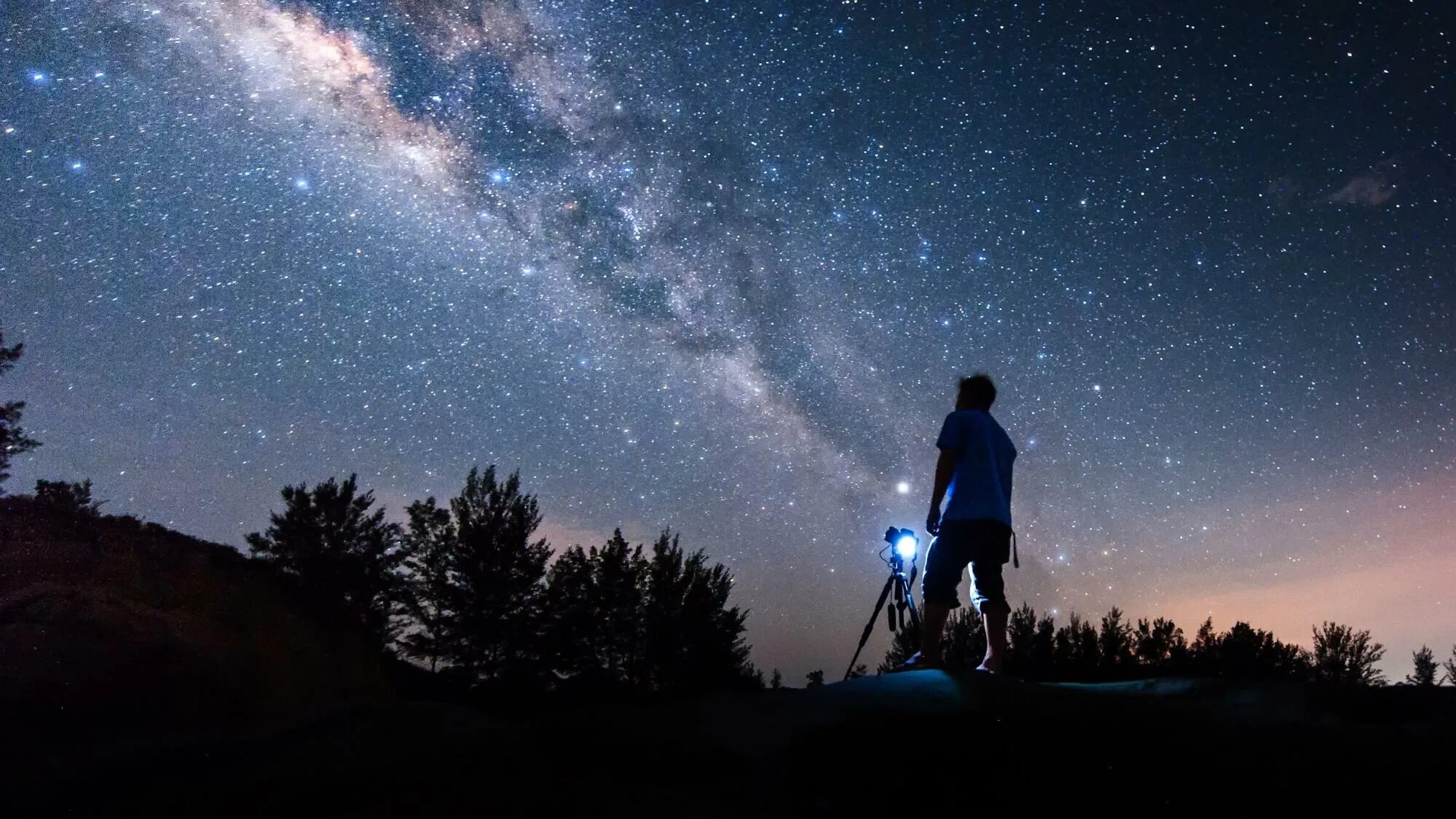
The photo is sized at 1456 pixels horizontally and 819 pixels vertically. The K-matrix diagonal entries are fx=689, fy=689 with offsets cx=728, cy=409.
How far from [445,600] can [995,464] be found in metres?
28.0

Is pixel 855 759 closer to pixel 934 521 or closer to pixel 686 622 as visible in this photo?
pixel 934 521

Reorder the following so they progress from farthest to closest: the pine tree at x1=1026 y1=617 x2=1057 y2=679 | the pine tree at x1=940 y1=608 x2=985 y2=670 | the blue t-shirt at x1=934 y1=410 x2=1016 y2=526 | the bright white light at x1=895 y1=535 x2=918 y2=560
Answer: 1. the pine tree at x1=940 y1=608 x2=985 y2=670
2. the pine tree at x1=1026 y1=617 x2=1057 y2=679
3. the bright white light at x1=895 y1=535 x2=918 y2=560
4. the blue t-shirt at x1=934 y1=410 x2=1016 y2=526

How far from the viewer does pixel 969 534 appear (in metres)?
4.75

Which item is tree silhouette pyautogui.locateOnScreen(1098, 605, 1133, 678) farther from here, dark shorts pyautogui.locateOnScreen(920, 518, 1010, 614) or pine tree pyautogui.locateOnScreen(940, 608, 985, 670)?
dark shorts pyautogui.locateOnScreen(920, 518, 1010, 614)

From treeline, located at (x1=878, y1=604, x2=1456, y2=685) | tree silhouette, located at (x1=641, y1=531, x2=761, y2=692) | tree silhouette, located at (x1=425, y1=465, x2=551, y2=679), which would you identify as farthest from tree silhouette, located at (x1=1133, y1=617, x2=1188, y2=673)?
tree silhouette, located at (x1=425, y1=465, x2=551, y2=679)

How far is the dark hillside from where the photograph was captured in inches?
235

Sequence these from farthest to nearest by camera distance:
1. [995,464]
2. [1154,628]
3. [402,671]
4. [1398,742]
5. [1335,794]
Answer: [402,671], [1154,628], [995,464], [1398,742], [1335,794]

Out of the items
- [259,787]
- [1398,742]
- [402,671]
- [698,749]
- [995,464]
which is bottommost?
[402,671]

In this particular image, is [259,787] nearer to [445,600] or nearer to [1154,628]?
[1154,628]

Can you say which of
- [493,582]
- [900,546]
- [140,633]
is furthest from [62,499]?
[493,582]

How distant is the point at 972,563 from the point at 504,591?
26877 millimetres

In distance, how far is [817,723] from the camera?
9.80 ft

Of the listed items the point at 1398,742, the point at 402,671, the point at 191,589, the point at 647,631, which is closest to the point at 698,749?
the point at 1398,742

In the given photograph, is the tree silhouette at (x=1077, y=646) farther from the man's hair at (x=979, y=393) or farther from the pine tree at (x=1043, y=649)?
the man's hair at (x=979, y=393)
